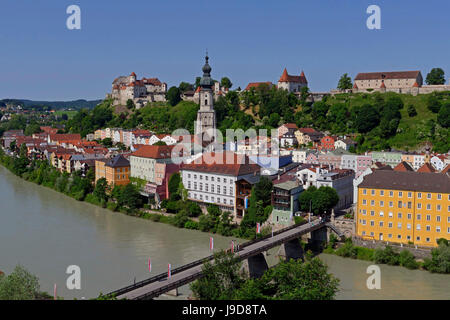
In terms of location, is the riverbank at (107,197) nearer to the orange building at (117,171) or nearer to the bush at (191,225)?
the bush at (191,225)

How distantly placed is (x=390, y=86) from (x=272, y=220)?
3739 centimetres

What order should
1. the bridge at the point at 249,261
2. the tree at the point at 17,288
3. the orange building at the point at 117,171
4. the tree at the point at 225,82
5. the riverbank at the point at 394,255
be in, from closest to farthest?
the tree at the point at 17,288, the bridge at the point at 249,261, the riverbank at the point at 394,255, the orange building at the point at 117,171, the tree at the point at 225,82

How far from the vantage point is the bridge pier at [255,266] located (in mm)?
17562

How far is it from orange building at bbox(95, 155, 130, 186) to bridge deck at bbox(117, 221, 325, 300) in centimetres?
1506

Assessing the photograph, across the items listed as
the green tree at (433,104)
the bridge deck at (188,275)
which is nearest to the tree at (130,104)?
the green tree at (433,104)

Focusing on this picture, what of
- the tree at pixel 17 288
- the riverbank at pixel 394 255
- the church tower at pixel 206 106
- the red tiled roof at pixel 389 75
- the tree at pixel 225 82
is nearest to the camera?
the tree at pixel 17 288

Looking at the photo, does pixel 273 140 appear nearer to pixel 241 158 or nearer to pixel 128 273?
pixel 241 158

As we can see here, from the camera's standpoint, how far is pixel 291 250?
20359mm

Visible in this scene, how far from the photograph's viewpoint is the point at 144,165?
103ft

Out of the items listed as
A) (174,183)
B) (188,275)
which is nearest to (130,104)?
(174,183)

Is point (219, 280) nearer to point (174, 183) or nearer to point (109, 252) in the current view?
point (109, 252)

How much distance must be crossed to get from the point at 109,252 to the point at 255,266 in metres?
6.62

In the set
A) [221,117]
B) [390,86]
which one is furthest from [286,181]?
[390,86]

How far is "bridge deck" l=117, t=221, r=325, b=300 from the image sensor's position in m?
13.1
